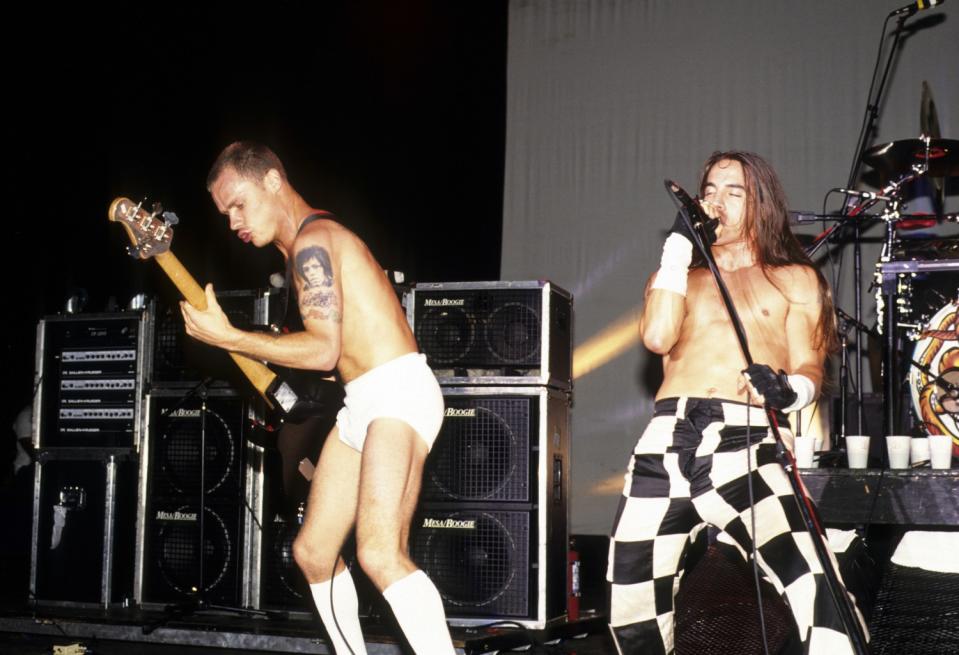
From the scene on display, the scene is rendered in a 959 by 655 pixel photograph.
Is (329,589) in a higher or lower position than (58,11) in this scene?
lower

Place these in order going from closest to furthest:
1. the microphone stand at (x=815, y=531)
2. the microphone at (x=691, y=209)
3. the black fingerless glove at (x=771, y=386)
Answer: the microphone stand at (x=815, y=531), the black fingerless glove at (x=771, y=386), the microphone at (x=691, y=209)

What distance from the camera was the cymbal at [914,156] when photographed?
5301 millimetres

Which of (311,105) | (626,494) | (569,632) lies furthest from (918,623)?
(311,105)

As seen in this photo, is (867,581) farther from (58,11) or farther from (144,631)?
(58,11)

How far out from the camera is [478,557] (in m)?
4.70

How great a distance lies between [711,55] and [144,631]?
17.7 ft

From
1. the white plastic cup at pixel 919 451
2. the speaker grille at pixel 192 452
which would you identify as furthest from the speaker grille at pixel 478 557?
the white plastic cup at pixel 919 451

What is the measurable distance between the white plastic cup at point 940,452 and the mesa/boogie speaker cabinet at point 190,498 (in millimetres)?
3183

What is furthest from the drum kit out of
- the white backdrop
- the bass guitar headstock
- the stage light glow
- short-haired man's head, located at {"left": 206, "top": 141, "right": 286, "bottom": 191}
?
the bass guitar headstock

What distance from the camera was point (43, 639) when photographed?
195 inches

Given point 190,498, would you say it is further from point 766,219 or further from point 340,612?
point 766,219

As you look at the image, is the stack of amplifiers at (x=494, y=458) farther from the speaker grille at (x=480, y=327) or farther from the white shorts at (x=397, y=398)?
the white shorts at (x=397, y=398)

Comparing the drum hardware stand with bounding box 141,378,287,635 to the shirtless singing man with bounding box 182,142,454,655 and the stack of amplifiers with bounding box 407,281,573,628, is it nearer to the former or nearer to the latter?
the stack of amplifiers with bounding box 407,281,573,628

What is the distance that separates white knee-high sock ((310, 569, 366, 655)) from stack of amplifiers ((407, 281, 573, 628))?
1206mm
